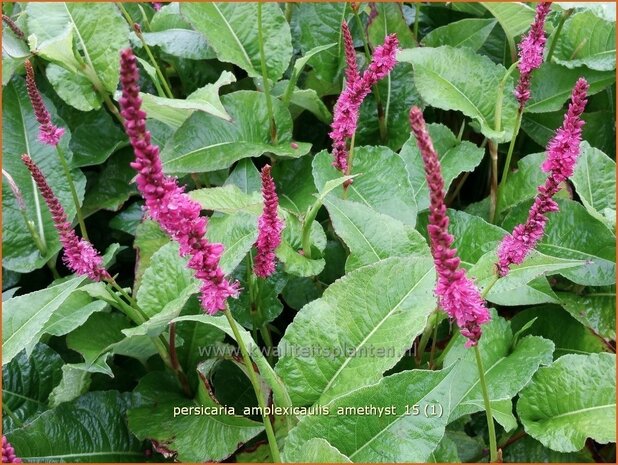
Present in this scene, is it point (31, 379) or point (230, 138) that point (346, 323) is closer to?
point (230, 138)

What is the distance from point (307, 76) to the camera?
68.9 inches

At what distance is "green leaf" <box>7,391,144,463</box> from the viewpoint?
4.15 ft

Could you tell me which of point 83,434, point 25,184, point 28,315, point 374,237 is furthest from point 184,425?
point 25,184

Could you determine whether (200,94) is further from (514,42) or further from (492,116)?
(514,42)

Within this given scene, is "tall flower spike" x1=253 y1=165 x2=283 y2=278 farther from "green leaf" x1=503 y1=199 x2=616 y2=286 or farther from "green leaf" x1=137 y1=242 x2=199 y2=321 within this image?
"green leaf" x1=503 y1=199 x2=616 y2=286

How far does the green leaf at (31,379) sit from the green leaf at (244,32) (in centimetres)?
81

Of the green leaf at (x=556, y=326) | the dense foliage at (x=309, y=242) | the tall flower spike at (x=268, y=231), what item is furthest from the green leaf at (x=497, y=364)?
the tall flower spike at (x=268, y=231)

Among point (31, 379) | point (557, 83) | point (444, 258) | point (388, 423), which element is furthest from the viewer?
point (557, 83)

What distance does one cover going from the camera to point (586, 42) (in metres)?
1.70

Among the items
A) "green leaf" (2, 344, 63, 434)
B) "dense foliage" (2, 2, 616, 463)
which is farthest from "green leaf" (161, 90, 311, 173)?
"green leaf" (2, 344, 63, 434)

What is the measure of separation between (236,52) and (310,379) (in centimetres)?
89

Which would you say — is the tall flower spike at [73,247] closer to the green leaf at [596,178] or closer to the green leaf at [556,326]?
the green leaf at [556,326]

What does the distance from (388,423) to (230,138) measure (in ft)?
2.60

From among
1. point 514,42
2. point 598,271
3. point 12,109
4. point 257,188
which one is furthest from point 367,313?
point 12,109
